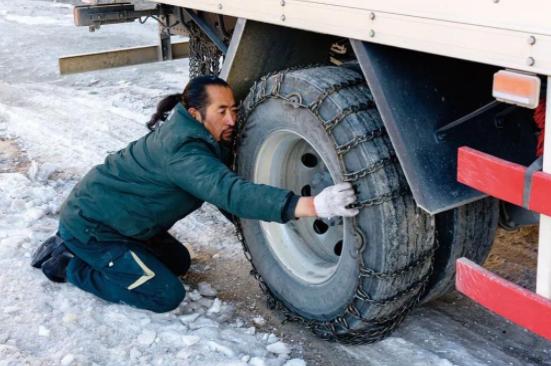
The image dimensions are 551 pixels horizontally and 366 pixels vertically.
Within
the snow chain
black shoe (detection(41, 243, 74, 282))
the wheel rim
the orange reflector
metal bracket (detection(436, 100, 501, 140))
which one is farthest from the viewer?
the snow chain

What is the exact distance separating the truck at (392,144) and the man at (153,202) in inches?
8.5

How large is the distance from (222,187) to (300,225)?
21.9 inches

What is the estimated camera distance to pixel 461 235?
307 centimetres

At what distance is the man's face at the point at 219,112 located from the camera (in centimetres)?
344

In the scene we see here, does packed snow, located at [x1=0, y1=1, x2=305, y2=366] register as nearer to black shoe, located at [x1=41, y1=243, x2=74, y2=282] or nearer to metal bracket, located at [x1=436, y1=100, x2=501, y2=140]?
black shoe, located at [x1=41, y1=243, x2=74, y2=282]

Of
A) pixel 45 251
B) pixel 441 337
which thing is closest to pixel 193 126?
pixel 45 251

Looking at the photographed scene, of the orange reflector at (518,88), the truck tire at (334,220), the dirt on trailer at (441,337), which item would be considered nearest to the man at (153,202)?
the truck tire at (334,220)

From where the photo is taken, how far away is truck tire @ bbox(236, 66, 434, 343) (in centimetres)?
285

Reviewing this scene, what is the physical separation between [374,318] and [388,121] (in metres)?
0.88

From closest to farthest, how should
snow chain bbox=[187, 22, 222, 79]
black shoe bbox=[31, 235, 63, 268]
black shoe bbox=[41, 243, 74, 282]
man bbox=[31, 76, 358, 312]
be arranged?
man bbox=[31, 76, 358, 312], black shoe bbox=[41, 243, 74, 282], black shoe bbox=[31, 235, 63, 268], snow chain bbox=[187, 22, 222, 79]

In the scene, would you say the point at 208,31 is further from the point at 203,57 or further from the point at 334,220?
the point at 334,220

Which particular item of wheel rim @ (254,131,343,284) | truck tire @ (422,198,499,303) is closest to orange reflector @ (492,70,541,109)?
truck tire @ (422,198,499,303)

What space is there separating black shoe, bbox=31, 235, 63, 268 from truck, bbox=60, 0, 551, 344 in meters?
1.06

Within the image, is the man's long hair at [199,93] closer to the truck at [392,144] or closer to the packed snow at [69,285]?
the truck at [392,144]
